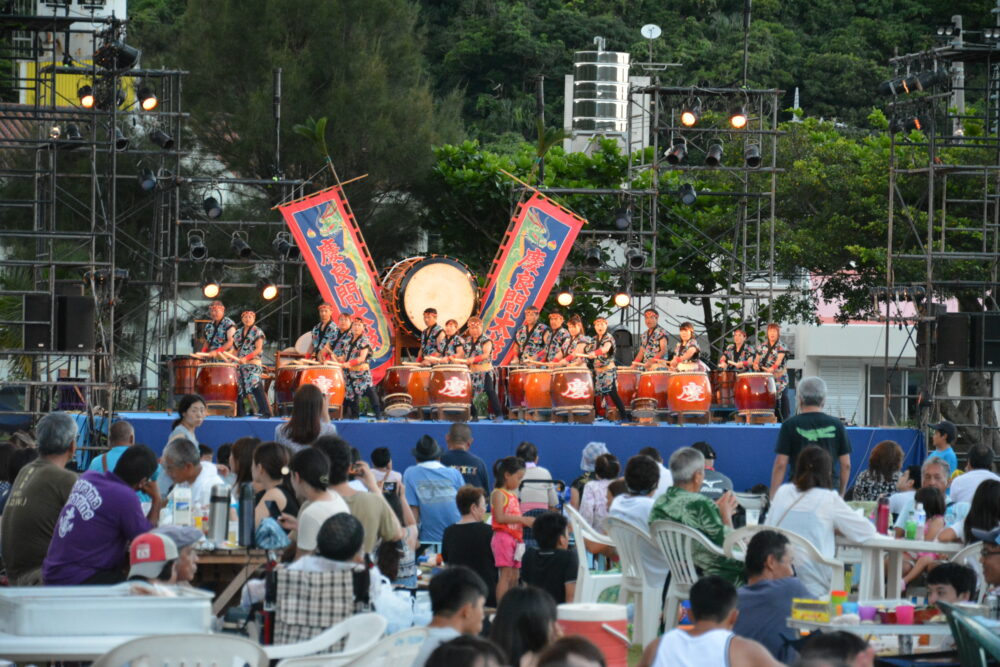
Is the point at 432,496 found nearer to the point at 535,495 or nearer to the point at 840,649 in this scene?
the point at 535,495

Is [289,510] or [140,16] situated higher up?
[140,16]

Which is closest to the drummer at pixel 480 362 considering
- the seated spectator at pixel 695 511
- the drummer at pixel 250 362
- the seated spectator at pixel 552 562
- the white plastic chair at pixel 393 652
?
the drummer at pixel 250 362

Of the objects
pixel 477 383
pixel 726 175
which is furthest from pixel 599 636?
pixel 726 175

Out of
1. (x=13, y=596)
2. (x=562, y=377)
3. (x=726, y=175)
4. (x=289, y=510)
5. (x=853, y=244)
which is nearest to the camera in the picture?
(x=13, y=596)

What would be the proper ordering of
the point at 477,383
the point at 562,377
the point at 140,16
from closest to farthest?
the point at 562,377, the point at 477,383, the point at 140,16

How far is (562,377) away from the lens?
55.6ft

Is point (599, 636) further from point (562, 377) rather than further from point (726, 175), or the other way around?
point (726, 175)

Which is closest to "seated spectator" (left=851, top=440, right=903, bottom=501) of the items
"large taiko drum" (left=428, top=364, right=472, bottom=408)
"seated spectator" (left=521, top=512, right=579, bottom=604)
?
"seated spectator" (left=521, top=512, right=579, bottom=604)

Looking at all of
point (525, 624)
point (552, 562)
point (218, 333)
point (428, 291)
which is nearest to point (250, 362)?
point (218, 333)

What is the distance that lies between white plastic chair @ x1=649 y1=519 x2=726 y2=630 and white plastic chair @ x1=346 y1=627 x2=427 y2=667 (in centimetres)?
278

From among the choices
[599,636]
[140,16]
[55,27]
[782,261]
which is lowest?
[599,636]

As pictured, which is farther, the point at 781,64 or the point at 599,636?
the point at 781,64

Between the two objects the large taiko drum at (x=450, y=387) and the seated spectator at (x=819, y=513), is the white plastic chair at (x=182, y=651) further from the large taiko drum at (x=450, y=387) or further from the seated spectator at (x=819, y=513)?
the large taiko drum at (x=450, y=387)

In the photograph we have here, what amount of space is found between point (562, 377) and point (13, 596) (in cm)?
1220
